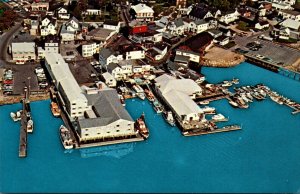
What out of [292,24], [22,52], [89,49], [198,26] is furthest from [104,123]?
[292,24]

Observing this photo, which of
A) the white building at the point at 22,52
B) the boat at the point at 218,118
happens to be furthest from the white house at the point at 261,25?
the white building at the point at 22,52

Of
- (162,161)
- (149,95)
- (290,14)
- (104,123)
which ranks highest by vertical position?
(290,14)

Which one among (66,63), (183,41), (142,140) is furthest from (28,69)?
(183,41)

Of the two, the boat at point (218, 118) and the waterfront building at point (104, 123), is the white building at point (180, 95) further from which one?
the waterfront building at point (104, 123)

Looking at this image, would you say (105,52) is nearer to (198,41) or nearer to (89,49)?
(89,49)

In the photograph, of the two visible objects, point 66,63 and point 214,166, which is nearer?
point 214,166

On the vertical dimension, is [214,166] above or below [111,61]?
below

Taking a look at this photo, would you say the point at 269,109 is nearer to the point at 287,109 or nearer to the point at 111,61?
the point at 287,109

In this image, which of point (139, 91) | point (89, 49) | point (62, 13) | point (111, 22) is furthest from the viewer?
point (62, 13)
